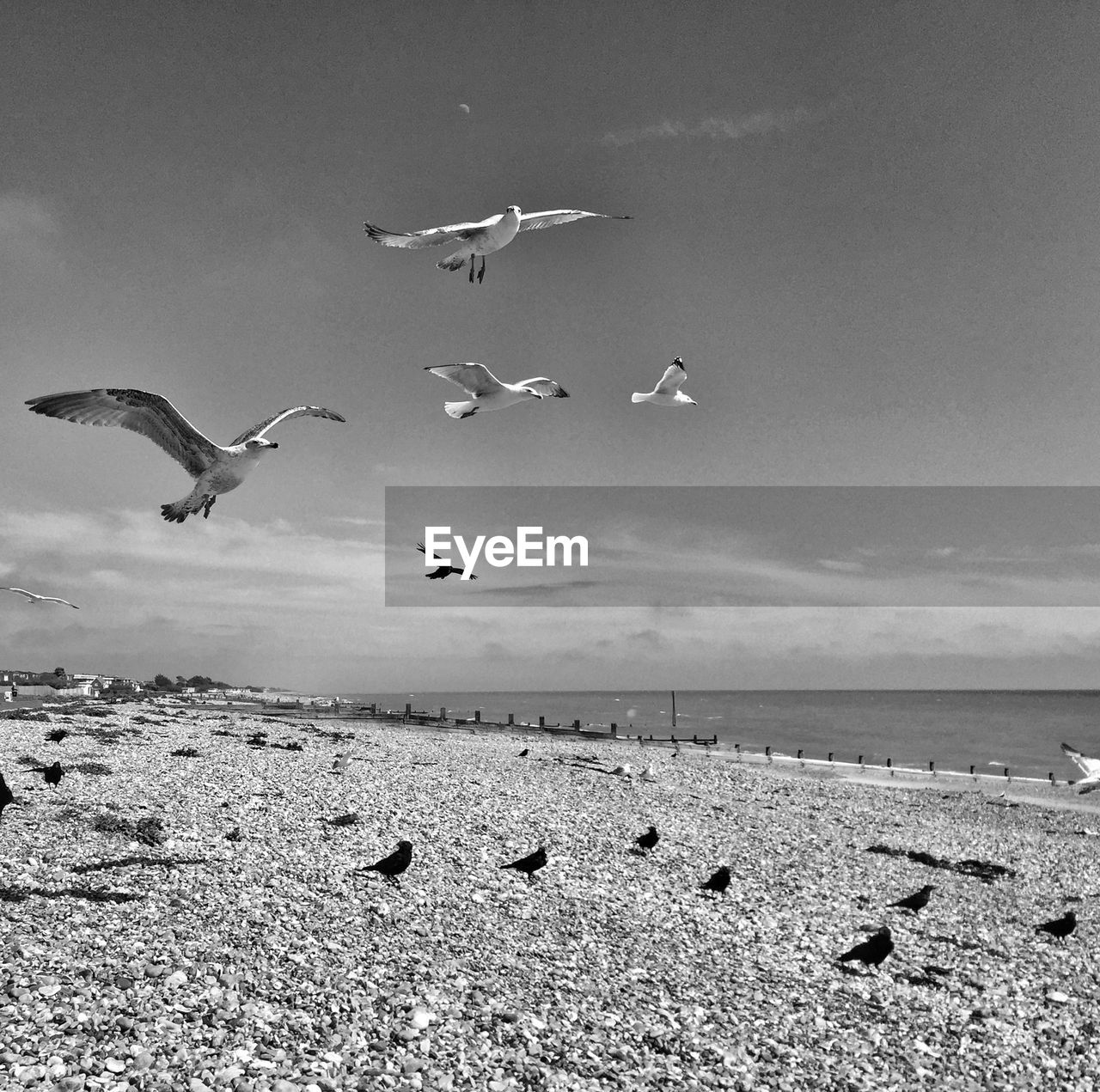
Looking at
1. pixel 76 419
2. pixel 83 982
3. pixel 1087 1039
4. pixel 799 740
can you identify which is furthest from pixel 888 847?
pixel 799 740

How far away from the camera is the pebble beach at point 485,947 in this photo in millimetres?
6977

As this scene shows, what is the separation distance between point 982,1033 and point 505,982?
542 cm

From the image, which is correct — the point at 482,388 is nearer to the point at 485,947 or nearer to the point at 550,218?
the point at 550,218

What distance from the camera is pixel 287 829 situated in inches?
535

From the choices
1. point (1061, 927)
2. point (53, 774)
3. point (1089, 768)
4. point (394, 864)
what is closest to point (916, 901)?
point (1061, 927)

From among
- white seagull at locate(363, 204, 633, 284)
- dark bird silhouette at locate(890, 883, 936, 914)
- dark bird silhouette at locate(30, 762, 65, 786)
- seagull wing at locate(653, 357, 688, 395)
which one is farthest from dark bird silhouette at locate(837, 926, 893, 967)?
dark bird silhouette at locate(30, 762, 65, 786)

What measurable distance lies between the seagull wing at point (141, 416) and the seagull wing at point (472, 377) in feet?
9.89

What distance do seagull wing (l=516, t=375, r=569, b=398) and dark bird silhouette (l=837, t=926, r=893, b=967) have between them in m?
8.40

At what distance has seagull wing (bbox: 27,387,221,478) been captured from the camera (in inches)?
320

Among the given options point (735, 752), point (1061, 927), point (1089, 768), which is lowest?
point (735, 752)

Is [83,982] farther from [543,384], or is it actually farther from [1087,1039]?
[1087,1039]

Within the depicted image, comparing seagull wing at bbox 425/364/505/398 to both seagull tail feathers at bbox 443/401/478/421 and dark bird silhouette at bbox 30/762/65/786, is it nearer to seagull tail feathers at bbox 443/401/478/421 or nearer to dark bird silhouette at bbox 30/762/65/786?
seagull tail feathers at bbox 443/401/478/421

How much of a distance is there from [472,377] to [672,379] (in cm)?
312

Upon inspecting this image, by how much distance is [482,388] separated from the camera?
36.5 ft
